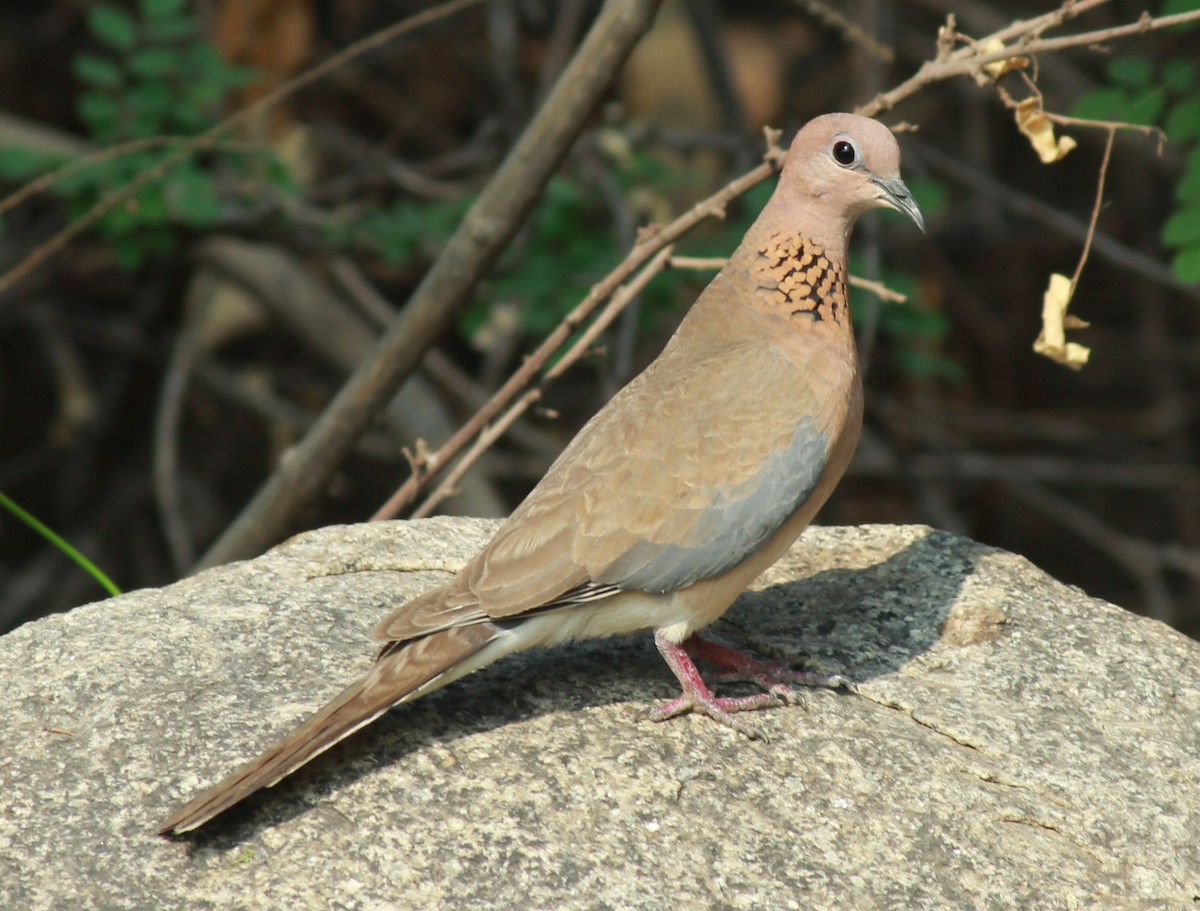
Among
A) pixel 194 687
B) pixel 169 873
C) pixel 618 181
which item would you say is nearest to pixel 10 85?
pixel 618 181

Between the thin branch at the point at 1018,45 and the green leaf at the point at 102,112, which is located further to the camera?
the green leaf at the point at 102,112

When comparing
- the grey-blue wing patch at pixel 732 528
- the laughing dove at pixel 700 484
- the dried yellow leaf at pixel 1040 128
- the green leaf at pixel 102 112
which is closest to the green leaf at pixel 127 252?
the green leaf at pixel 102 112

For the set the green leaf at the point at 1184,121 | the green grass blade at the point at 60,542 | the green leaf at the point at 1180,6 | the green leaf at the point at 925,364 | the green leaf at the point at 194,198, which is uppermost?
the green leaf at the point at 1180,6

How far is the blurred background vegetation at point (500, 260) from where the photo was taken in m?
5.55

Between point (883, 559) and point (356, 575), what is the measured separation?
136 cm

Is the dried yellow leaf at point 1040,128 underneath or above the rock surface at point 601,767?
above

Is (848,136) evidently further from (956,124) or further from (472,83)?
(956,124)

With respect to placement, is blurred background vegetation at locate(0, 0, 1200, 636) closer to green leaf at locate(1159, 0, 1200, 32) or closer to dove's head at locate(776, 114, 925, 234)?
green leaf at locate(1159, 0, 1200, 32)

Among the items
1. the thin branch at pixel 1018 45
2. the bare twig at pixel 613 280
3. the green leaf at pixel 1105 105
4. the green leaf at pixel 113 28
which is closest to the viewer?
the thin branch at pixel 1018 45

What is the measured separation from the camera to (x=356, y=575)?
375cm

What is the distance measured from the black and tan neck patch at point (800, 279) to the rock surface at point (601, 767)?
0.76 meters

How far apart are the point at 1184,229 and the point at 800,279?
1.36 metres

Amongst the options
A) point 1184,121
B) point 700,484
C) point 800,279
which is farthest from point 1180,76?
Result: point 700,484

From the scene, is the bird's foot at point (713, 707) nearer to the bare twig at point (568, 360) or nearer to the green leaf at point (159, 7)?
the bare twig at point (568, 360)
